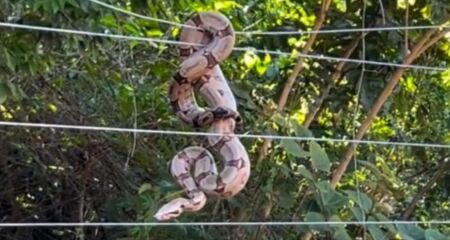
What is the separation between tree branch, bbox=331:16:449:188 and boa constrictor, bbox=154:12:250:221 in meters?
0.88

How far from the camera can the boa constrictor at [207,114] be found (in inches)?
46.7

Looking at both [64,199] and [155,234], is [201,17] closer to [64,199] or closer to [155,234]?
[155,234]

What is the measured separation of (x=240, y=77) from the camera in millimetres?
2213

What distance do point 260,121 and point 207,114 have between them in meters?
0.88

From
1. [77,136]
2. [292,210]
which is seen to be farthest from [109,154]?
[292,210]

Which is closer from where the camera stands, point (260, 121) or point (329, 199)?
point (329, 199)

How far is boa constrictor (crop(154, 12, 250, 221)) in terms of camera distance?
119 cm

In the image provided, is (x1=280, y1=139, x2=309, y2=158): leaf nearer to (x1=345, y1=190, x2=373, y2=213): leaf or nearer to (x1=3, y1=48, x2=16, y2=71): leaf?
(x1=345, y1=190, x2=373, y2=213): leaf

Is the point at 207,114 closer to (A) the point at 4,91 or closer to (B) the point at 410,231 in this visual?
(A) the point at 4,91

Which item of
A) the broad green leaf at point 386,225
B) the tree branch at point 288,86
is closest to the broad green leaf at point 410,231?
the broad green leaf at point 386,225

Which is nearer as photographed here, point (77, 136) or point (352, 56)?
point (352, 56)

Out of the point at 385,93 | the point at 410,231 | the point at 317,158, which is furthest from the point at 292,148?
the point at 385,93

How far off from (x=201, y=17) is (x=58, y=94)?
1036 millimetres

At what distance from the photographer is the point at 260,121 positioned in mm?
2072
